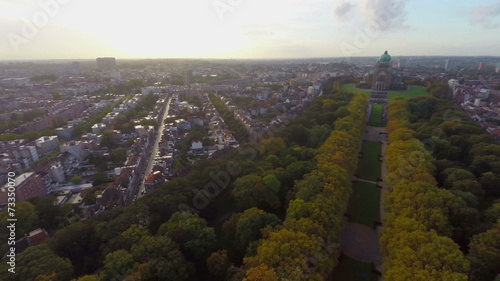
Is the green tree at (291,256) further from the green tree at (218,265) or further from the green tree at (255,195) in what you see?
the green tree at (255,195)

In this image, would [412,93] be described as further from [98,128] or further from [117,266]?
[117,266]

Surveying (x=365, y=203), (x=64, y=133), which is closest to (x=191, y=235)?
(x=365, y=203)

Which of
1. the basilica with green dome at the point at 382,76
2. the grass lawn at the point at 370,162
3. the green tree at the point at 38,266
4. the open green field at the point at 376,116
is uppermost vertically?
the basilica with green dome at the point at 382,76

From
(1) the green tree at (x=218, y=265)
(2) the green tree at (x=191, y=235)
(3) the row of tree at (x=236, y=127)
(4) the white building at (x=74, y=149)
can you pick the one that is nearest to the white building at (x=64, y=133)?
(4) the white building at (x=74, y=149)

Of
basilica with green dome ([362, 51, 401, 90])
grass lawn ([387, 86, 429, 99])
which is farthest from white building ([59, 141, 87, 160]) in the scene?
basilica with green dome ([362, 51, 401, 90])

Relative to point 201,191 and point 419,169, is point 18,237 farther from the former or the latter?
point 419,169

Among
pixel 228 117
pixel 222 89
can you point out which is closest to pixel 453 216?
pixel 228 117
